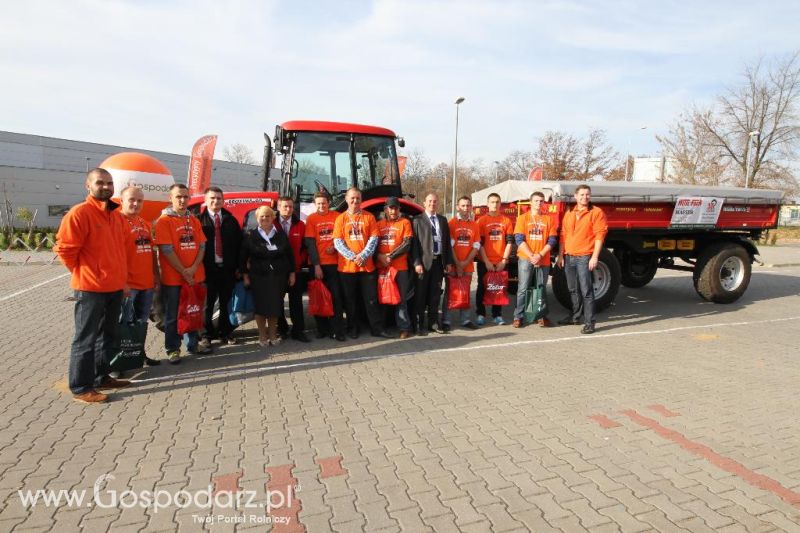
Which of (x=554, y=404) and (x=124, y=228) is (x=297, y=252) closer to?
(x=124, y=228)

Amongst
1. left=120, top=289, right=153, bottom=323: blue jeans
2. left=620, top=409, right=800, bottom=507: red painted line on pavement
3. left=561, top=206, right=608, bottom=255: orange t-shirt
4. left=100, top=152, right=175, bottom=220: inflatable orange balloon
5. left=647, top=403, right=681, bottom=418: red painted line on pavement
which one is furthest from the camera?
left=100, top=152, right=175, bottom=220: inflatable orange balloon

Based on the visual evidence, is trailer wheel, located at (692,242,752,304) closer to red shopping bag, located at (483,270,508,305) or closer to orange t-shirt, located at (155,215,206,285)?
red shopping bag, located at (483,270,508,305)

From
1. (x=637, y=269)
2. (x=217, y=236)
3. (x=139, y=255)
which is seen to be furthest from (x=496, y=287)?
(x=637, y=269)

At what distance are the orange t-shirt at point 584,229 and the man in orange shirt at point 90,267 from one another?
518 cm

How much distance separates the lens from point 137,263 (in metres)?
4.68

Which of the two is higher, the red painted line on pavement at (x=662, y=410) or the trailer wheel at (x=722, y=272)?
the trailer wheel at (x=722, y=272)

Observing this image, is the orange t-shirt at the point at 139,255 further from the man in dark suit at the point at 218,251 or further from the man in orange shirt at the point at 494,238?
the man in orange shirt at the point at 494,238

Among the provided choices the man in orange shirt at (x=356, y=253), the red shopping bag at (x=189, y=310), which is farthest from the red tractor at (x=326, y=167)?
the red shopping bag at (x=189, y=310)

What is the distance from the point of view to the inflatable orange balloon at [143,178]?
28.1 ft

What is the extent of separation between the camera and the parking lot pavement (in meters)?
2.54

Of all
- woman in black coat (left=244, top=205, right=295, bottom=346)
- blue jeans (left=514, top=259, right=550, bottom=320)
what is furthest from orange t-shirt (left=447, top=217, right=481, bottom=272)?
woman in black coat (left=244, top=205, right=295, bottom=346)

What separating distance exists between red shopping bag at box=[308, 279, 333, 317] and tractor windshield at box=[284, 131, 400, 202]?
1463 mm

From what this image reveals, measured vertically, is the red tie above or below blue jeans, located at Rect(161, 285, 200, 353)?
above

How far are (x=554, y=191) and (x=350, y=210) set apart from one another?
Result: 301cm
